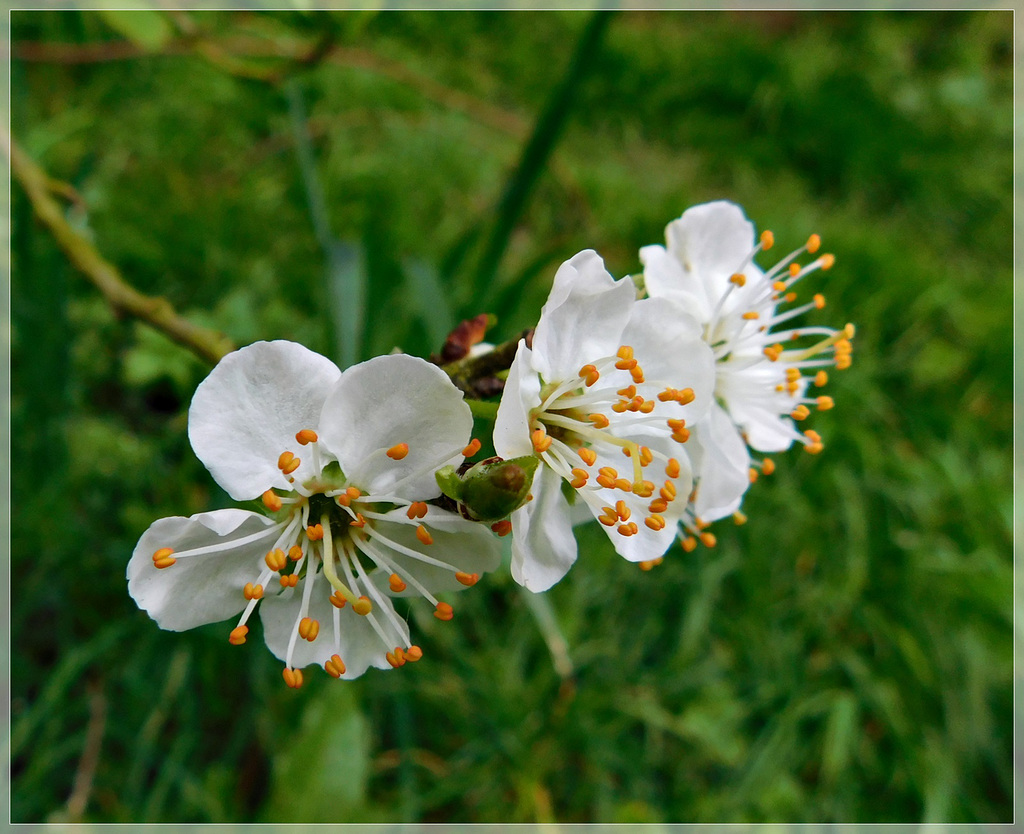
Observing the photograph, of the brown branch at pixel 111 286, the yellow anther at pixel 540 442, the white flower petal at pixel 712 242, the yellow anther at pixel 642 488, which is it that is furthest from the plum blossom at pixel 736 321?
the brown branch at pixel 111 286

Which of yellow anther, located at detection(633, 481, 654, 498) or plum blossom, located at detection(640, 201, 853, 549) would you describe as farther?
plum blossom, located at detection(640, 201, 853, 549)

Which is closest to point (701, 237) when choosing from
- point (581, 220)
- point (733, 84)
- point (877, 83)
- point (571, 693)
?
point (571, 693)

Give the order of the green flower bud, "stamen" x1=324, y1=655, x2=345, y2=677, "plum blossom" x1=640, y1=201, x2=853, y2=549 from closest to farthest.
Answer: the green flower bud < "stamen" x1=324, y1=655, x2=345, y2=677 < "plum blossom" x1=640, y1=201, x2=853, y2=549

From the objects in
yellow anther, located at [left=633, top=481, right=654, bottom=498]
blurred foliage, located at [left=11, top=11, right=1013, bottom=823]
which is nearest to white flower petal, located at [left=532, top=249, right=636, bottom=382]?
yellow anther, located at [left=633, top=481, right=654, bottom=498]

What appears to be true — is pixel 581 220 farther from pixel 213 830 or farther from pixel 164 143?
pixel 213 830

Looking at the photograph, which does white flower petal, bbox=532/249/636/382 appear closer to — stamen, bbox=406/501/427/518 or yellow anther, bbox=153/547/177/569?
stamen, bbox=406/501/427/518

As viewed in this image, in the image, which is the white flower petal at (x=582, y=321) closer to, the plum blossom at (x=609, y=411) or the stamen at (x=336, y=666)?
the plum blossom at (x=609, y=411)

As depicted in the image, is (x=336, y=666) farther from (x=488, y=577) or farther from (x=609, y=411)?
(x=488, y=577)
